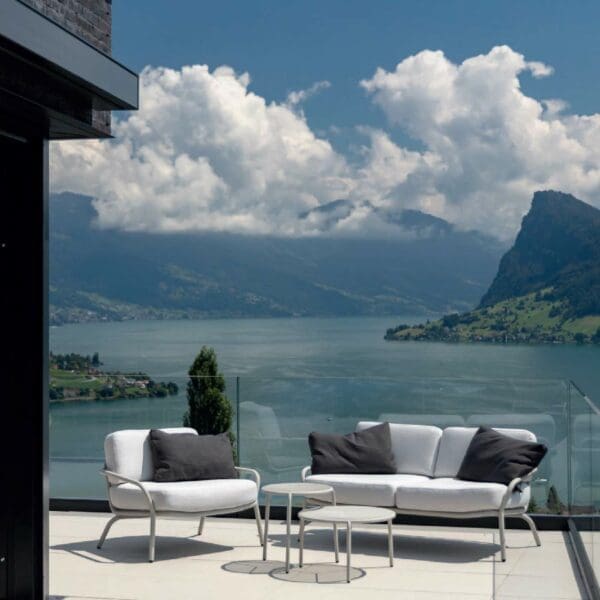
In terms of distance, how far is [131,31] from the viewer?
69.1 metres

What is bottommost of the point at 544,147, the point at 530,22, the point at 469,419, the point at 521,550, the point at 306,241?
the point at 521,550

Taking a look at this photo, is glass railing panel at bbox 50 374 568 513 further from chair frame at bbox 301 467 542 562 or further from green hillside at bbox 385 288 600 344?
green hillside at bbox 385 288 600 344

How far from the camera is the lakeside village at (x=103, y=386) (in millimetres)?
9102

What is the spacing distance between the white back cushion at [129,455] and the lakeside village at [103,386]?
1.41 meters

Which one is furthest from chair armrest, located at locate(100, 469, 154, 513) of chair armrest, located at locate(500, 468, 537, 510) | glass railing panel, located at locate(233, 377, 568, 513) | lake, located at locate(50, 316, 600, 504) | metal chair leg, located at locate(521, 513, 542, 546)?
metal chair leg, located at locate(521, 513, 542, 546)

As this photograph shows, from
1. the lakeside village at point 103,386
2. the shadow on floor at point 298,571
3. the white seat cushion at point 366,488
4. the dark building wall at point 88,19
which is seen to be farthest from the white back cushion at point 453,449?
the dark building wall at point 88,19

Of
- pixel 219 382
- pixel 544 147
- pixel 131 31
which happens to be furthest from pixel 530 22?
pixel 219 382

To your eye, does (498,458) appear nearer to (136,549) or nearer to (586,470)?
(586,470)

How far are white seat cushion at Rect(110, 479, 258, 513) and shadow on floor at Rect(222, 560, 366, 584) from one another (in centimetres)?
44

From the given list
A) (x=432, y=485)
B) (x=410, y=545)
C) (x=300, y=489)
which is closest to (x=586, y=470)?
(x=432, y=485)

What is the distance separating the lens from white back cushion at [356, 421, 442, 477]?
25.6ft

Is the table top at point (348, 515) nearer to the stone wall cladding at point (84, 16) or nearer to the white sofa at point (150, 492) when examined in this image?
the white sofa at point (150, 492)

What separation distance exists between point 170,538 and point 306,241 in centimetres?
6131

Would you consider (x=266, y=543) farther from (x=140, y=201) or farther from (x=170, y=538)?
(x=140, y=201)
